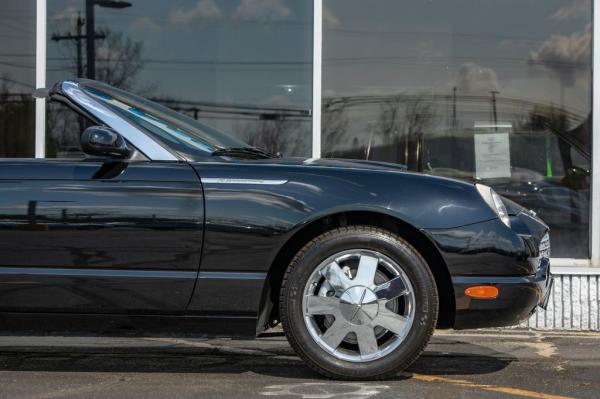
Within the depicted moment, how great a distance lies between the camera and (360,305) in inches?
176

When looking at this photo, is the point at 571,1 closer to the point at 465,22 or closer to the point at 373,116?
the point at 465,22

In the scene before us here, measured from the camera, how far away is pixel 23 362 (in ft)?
17.6

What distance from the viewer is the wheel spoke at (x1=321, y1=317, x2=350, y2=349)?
14.8ft

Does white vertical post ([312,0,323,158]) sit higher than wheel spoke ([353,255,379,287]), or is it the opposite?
white vertical post ([312,0,323,158])

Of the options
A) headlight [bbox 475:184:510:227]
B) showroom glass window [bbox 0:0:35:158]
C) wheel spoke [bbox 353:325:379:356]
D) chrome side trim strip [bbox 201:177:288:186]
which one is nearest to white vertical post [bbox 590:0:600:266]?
headlight [bbox 475:184:510:227]

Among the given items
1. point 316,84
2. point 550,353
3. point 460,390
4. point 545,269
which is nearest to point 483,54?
point 316,84

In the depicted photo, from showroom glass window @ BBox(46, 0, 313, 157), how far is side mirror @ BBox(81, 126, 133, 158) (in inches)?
142

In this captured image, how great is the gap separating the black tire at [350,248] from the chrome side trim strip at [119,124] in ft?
2.77

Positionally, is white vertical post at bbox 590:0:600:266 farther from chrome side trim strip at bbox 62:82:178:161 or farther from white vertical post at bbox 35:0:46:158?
white vertical post at bbox 35:0:46:158

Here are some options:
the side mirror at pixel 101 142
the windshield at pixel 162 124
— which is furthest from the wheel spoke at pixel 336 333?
the side mirror at pixel 101 142

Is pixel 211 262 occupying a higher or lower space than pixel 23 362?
higher

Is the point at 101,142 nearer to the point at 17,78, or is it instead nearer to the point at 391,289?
the point at 391,289

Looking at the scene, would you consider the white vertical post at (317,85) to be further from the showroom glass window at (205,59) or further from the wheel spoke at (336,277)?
the wheel spoke at (336,277)

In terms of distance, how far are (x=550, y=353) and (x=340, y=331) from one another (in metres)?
2.03
